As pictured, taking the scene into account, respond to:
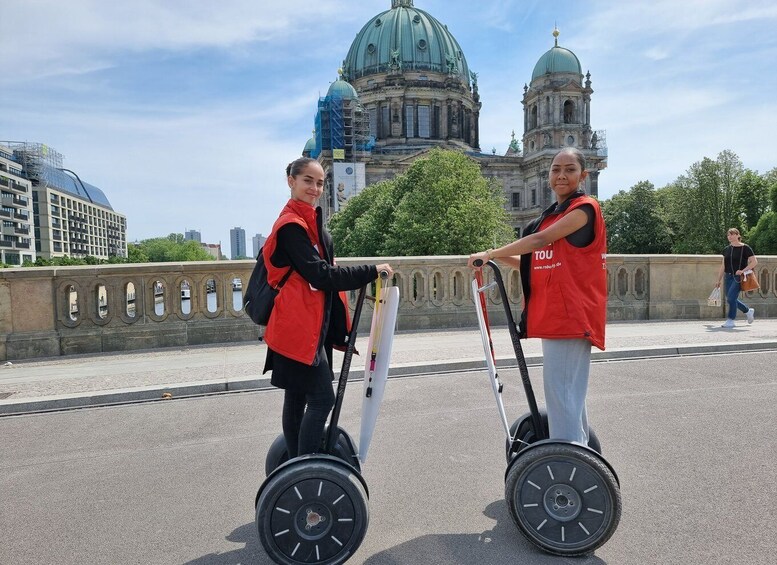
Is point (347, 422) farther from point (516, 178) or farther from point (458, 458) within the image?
point (516, 178)

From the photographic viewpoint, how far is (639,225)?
2448 inches

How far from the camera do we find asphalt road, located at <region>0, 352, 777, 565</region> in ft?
10.4

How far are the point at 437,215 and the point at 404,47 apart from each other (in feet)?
198

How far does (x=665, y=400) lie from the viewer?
5973mm

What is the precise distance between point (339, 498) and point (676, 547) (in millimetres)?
1739

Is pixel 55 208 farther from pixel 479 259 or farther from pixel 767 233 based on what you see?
pixel 479 259

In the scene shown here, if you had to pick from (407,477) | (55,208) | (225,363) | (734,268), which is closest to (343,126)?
(55,208)

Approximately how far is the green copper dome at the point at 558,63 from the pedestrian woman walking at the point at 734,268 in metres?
64.3

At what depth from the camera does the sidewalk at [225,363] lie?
21.4ft

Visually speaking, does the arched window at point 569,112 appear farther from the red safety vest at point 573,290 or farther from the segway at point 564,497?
the segway at point 564,497

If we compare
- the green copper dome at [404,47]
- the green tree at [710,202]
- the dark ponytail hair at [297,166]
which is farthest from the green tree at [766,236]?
the dark ponytail hair at [297,166]

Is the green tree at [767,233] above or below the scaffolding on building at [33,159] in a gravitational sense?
below

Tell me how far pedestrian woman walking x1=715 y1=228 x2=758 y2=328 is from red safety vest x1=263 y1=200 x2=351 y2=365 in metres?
9.91

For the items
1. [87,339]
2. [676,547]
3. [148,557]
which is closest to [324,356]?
[148,557]
